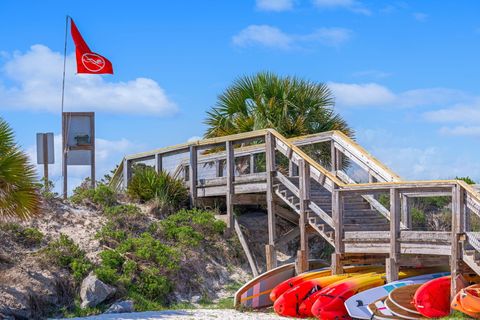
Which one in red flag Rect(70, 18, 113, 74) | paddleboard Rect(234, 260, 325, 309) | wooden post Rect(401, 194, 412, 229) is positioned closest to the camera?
wooden post Rect(401, 194, 412, 229)

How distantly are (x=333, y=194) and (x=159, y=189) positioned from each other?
6.17m

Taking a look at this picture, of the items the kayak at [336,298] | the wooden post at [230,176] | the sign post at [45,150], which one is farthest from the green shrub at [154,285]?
the sign post at [45,150]

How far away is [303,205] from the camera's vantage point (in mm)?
18344

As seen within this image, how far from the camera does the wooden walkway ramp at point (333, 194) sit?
15.1 meters

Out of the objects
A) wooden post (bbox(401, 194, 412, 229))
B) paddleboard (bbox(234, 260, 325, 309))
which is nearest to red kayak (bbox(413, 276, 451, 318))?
wooden post (bbox(401, 194, 412, 229))

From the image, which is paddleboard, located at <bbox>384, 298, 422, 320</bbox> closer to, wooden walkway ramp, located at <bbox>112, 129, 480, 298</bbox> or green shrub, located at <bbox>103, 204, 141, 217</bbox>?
wooden walkway ramp, located at <bbox>112, 129, 480, 298</bbox>

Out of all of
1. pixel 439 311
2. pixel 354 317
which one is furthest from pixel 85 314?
pixel 439 311

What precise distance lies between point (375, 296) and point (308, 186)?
339 cm

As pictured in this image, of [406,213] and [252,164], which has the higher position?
[252,164]

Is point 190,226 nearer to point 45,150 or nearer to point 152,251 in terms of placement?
point 152,251

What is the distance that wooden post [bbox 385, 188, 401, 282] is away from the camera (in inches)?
625

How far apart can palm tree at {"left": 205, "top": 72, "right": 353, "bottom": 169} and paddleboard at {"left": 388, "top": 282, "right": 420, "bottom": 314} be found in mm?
8309

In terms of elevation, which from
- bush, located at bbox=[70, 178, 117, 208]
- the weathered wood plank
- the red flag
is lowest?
the weathered wood plank

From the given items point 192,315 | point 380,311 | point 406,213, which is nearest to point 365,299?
point 380,311
